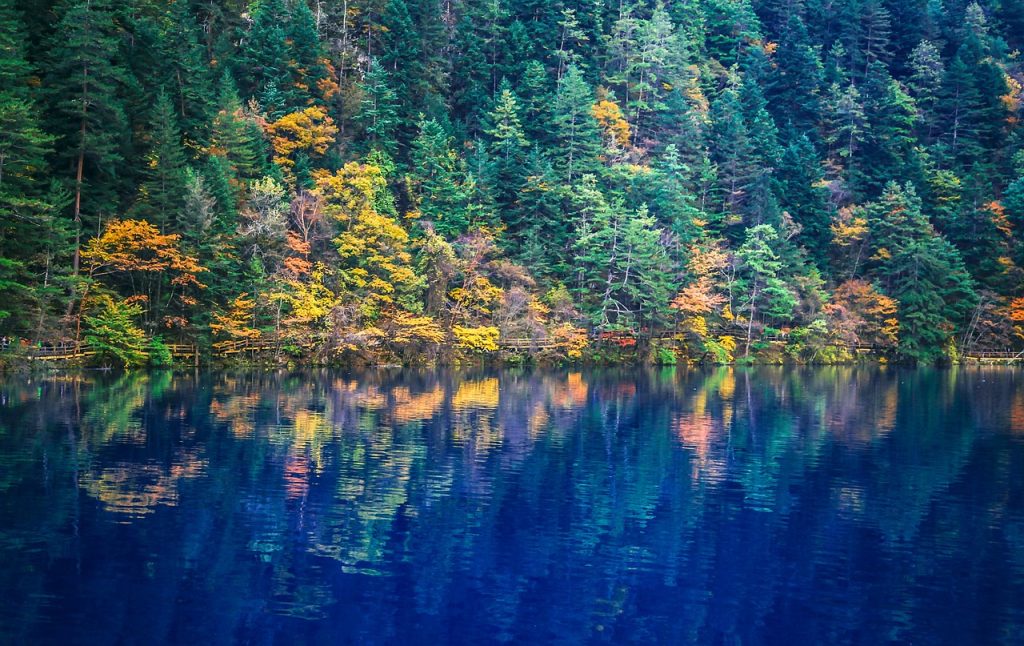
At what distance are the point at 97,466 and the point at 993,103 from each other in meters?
80.4

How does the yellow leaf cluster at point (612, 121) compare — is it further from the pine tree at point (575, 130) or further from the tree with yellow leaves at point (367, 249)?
the tree with yellow leaves at point (367, 249)

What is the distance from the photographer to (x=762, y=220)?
69375 millimetres

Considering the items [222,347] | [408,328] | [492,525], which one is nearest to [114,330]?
[222,347]

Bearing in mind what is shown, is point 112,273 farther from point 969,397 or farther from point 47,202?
point 969,397

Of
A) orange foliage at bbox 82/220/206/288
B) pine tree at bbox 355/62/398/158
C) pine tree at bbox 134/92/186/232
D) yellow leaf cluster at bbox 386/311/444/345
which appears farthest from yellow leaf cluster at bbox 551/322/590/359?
pine tree at bbox 134/92/186/232

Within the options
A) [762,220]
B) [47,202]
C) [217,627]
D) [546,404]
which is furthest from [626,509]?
[762,220]

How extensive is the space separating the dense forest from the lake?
12647 mm

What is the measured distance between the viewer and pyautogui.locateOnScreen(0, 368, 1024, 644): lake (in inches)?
568

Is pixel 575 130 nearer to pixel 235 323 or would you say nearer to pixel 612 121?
pixel 612 121

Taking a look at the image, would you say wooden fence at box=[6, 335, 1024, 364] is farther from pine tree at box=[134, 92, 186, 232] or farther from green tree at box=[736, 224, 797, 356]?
pine tree at box=[134, 92, 186, 232]

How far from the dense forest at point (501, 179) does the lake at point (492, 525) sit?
1265 centimetres

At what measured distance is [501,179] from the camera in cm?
6397

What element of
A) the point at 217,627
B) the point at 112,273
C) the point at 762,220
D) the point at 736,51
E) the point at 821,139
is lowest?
the point at 217,627

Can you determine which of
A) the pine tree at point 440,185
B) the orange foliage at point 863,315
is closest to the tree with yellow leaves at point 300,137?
the pine tree at point 440,185
